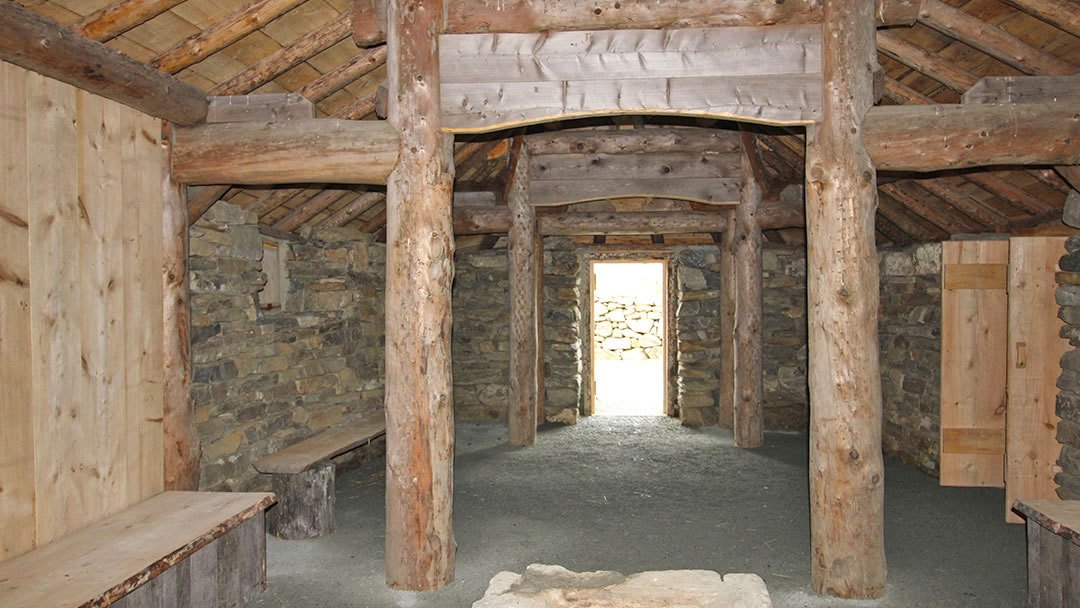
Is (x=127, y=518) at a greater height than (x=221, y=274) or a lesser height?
lesser

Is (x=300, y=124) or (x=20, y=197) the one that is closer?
(x=20, y=197)

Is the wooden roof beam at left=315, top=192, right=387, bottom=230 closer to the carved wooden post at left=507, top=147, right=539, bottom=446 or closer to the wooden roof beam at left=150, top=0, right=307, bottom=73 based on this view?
the carved wooden post at left=507, top=147, right=539, bottom=446

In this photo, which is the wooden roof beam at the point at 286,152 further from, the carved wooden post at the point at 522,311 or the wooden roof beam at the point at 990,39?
the carved wooden post at the point at 522,311

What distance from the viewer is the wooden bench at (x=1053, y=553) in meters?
3.29

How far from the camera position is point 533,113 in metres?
3.71

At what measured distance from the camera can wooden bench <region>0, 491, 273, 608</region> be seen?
106 inches

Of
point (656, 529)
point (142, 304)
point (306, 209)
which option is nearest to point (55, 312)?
point (142, 304)

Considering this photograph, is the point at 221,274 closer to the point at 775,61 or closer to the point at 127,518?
the point at 127,518

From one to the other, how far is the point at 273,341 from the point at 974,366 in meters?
5.89

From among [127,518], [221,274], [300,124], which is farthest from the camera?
[221,274]

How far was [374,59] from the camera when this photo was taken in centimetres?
427

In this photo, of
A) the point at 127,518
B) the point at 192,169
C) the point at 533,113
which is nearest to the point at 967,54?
the point at 533,113

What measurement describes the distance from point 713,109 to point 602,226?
4204 millimetres

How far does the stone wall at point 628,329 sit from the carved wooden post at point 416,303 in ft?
37.8
